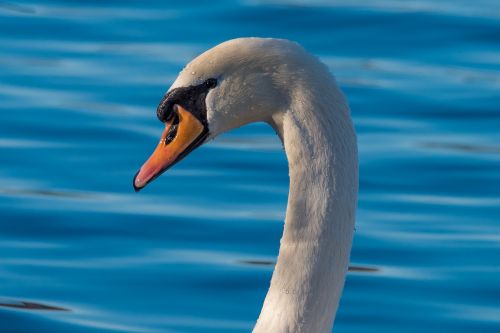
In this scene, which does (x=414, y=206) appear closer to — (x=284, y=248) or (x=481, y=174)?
(x=481, y=174)

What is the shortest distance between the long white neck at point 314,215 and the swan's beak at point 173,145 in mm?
253

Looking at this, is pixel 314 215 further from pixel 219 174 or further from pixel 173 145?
pixel 219 174

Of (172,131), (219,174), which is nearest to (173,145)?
→ (172,131)

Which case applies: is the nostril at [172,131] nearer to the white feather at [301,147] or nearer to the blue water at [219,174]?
the white feather at [301,147]

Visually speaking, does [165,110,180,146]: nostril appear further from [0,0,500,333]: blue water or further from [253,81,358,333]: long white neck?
[0,0,500,333]: blue water

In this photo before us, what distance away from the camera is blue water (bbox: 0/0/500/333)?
7.13m

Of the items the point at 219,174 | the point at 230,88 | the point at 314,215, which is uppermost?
the point at 219,174

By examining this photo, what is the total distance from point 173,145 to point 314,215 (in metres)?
0.49

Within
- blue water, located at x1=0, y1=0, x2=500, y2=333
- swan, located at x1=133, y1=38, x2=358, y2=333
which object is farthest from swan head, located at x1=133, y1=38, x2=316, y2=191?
blue water, located at x1=0, y1=0, x2=500, y2=333

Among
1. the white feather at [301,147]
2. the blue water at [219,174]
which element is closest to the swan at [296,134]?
the white feather at [301,147]

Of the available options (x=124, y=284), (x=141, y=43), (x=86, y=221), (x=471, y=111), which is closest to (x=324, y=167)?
(x=124, y=284)

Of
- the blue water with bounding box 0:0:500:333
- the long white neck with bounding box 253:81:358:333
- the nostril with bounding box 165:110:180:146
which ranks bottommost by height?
the long white neck with bounding box 253:81:358:333

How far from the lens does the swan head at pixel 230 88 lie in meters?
4.34

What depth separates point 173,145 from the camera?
463 cm
